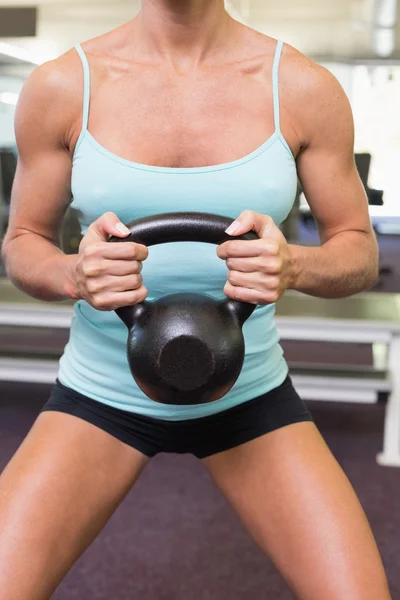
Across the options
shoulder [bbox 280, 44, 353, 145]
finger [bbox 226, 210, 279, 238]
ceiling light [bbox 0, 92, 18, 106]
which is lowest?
ceiling light [bbox 0, 92, 18, 106]

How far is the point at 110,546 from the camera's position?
2221mm

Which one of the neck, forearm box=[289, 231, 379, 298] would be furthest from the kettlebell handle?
the neck

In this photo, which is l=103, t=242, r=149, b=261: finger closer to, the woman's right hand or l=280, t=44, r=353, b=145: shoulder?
the woman's right hand

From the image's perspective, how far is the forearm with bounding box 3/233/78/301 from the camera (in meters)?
1.07

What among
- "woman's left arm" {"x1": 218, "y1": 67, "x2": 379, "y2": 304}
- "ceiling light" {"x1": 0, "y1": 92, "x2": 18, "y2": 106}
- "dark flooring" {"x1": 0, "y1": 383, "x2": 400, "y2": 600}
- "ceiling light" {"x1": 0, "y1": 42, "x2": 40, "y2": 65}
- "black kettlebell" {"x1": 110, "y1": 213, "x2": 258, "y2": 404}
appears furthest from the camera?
"ceiling light" {"x1": 0, "y1": 92, "x2": 18, "y2": 106}

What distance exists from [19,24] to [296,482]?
13.3 ft

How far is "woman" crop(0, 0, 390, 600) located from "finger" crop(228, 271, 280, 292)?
0.10 meters

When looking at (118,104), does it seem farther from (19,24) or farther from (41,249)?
(19,24)

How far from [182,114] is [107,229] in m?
0.34

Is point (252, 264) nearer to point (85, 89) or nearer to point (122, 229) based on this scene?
point (122, 229)

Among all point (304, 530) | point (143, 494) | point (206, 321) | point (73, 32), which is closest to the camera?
point (206, 321)

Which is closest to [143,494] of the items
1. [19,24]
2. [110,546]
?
[110,546]

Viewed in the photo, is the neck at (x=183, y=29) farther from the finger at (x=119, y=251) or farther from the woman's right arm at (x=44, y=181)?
the finger at (x=119, y=251)

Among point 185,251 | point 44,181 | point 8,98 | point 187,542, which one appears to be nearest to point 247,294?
point 185,251
